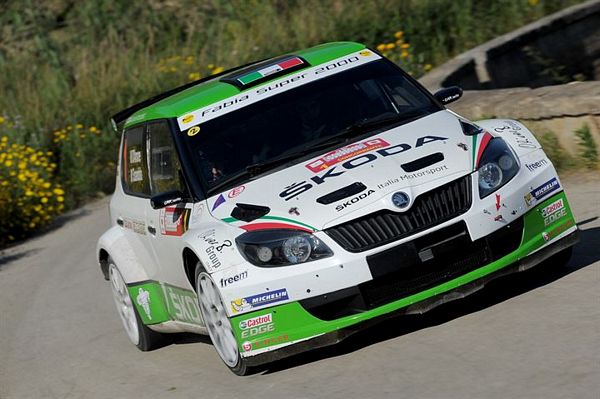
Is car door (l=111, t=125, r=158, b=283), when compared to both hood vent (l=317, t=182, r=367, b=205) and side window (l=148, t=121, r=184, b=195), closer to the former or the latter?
side window (l=148, t=121, r=184, b=195)

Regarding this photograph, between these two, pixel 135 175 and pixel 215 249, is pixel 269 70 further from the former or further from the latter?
pixel 215 249

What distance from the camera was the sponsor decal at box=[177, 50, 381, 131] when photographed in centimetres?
777

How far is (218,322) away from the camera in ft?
22.2

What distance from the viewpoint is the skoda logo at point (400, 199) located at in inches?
251

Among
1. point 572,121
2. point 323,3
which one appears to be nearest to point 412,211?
point 572,121

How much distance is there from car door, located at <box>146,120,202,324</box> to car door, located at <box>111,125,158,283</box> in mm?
123

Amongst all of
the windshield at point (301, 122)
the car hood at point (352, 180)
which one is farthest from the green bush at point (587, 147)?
the car hood at point (352, 180)

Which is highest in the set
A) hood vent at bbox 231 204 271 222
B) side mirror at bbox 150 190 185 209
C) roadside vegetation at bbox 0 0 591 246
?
hood vent at bbox 231 204 271 222

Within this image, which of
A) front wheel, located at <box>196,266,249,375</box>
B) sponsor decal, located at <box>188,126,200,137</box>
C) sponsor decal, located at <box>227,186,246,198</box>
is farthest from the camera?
sponsor decal, located at <box>188,126,200,137</box>

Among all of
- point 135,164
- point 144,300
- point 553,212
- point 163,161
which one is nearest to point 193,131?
point 163,161

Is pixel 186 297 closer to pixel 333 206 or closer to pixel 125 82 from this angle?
pixel 333 206

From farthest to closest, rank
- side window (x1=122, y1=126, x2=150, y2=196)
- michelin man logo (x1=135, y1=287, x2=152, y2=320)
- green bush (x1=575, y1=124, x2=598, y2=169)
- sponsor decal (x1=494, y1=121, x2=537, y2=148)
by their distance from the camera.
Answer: green bush (x1=575, y1=124, x2=598, y2=169)
side window (x1=122, y1=126, x2=150, y2=196)
michelin man logo (x1=135, y1=287, x2=152, y2=320)
sponsor decal (x1=494, y1=121, x2=537, y2=148)

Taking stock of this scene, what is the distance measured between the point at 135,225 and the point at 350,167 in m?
1.99

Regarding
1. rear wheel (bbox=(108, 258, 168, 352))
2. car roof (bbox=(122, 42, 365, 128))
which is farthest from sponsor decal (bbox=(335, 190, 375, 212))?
rear wheel (bbox=(108, 258, 168, 352))
